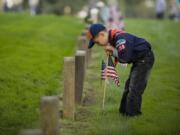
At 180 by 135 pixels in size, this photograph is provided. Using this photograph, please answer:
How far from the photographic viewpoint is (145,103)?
31.7 feet

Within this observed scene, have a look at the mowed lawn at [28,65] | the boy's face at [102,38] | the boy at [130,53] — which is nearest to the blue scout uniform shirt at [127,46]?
the boy at [130,53]

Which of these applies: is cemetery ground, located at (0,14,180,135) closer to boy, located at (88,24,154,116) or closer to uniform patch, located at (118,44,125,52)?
boy, located at (88,24,154,116)

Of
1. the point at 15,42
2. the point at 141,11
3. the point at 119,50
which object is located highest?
the point at 119,50

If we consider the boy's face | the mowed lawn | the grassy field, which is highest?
the boy's face

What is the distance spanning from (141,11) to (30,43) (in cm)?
4966

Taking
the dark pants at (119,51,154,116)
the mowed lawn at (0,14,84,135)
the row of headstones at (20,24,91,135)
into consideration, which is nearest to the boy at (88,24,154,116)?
the dark pants at (119,51,154,116)

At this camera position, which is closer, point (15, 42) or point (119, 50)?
point (119, 50)

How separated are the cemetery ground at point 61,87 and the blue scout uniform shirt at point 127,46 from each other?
3.28 ft

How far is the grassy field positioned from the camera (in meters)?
7.98

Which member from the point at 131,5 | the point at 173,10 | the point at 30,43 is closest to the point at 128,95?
the point at 30,43

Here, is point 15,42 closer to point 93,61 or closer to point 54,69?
point 93,61

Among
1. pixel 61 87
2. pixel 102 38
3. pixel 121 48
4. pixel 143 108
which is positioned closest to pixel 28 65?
pixel 61 87

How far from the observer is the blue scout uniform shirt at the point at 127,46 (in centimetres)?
827

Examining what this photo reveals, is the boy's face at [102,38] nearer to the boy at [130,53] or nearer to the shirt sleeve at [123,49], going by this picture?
the boy at [130,53]
